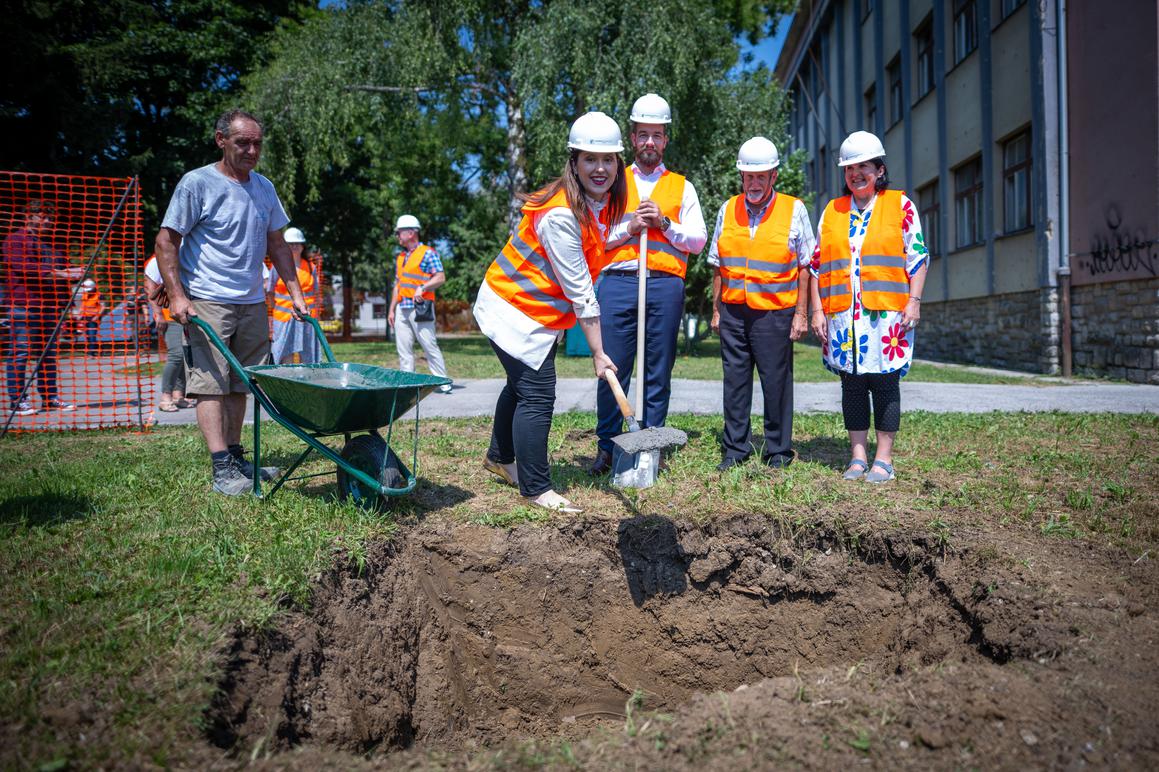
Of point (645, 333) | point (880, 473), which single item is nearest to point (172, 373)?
point (645, 333)

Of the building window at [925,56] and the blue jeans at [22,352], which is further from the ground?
the building window at [925,56]

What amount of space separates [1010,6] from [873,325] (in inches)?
422

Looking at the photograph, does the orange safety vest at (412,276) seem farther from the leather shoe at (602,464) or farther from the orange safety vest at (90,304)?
the leather shoe at (602,464)

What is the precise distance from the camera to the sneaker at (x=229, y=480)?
14.1ft

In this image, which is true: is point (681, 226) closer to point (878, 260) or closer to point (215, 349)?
point (878, 260)

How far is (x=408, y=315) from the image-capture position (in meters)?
8.79

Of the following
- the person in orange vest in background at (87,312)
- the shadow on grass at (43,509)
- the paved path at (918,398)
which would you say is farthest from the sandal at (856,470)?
the person in orange vest in background at (87,312)

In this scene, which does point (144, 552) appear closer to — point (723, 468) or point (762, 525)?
point (762, 525)

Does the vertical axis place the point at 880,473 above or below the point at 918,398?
below

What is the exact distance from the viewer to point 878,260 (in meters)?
4.38

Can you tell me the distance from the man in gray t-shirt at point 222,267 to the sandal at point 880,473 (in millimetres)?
3432

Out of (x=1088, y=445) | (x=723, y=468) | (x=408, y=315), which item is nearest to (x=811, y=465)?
(x=723, y=468)

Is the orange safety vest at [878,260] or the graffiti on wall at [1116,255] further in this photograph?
the graffiti on wall at [1116,255]

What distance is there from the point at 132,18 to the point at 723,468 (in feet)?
81.9
